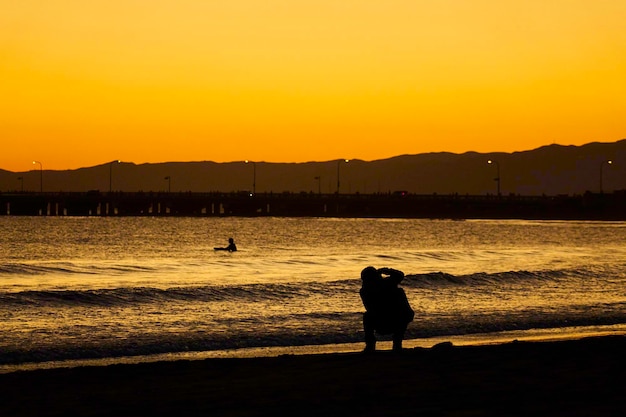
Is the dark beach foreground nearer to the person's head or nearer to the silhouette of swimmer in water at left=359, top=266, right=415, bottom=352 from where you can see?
the silhouette of swimmer in water at left=359, top=266, right=415, bottom=352

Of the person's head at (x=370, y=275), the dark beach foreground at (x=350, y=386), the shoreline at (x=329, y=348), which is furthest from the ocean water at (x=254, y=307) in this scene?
the person's head at (x=370, y=275)

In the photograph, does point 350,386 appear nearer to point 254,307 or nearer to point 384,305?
point 384,305

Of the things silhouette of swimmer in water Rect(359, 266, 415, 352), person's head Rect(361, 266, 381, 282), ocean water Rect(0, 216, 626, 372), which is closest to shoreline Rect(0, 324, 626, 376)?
ocean water Rect(0, 216, 626, 372)

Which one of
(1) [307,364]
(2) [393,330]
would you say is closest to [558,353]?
(2) [393,330]

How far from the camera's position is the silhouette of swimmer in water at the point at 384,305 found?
14516mm

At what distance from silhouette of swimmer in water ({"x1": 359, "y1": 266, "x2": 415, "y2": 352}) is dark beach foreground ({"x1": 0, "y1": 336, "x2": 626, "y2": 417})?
386mm

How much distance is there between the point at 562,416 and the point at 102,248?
239ft

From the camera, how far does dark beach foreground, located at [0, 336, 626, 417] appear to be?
10.1 m

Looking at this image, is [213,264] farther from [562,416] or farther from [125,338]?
[562,416]

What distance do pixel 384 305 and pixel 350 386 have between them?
3.29 meters

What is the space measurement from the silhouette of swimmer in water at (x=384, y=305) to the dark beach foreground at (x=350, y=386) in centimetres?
39

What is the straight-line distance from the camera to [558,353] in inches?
565

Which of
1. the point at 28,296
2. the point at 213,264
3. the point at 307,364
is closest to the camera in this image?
the point at 307,364

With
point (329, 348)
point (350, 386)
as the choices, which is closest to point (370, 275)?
point (350, 386)
